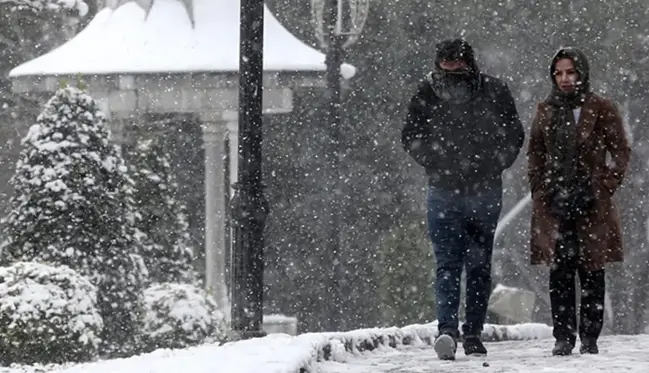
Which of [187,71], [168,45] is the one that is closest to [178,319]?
[187,71]

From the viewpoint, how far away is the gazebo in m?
18.1

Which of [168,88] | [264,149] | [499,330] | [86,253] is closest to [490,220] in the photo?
[499,330]

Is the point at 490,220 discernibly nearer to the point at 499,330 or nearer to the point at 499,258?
the point at 499,330

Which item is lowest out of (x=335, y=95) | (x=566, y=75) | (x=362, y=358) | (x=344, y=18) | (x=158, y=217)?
(x=362, y=358)

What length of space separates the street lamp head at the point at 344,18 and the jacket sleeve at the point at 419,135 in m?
6.60

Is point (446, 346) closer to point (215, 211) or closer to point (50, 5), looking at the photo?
point (215, 211)

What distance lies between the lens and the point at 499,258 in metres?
27.5

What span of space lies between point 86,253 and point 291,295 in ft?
38.1

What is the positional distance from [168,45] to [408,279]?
433cm

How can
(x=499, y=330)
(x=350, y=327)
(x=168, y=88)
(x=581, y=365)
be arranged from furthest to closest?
(x=350, y=327) → (x=168, y=88) → (x=499, y=330) → (x=581, y=365)

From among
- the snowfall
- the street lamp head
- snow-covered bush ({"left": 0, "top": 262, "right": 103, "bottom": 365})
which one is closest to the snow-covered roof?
the street lamp head

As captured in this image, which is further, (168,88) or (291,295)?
(291,295)

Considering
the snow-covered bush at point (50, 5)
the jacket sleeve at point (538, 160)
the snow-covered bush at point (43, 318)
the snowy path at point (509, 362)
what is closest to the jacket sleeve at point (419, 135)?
the jacket sleeve at point (538, 160)

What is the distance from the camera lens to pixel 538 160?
7.86m
